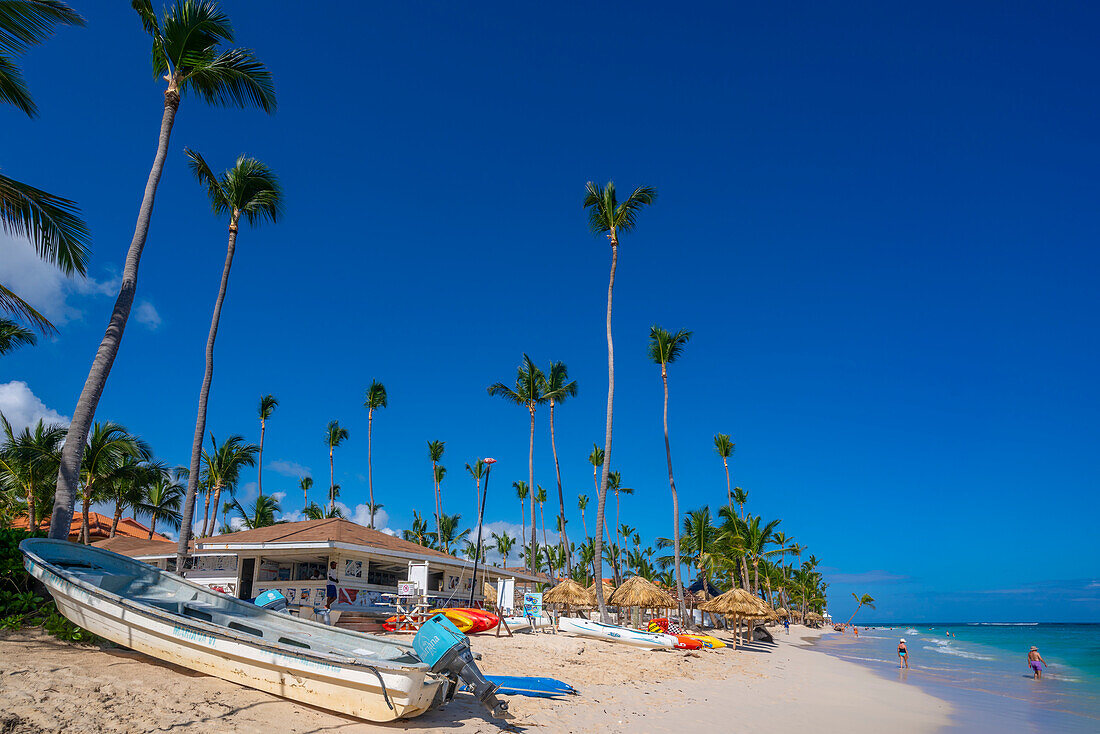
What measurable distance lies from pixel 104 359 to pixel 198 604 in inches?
184

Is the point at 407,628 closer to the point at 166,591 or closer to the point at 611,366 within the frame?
the point at 166,591

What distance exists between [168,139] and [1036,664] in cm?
→ 3507

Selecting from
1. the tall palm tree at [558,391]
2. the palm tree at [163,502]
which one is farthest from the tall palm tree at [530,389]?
the palm tree at [163,502]

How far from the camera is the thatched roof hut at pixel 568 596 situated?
2584 cm

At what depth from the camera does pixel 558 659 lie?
15.0 meters

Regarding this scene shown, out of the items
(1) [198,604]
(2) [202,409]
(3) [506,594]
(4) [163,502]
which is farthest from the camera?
(4) [163,502]

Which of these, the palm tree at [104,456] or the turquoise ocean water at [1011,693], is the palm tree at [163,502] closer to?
the palm tree at [104,456]

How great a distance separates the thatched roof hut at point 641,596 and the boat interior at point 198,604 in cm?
1771

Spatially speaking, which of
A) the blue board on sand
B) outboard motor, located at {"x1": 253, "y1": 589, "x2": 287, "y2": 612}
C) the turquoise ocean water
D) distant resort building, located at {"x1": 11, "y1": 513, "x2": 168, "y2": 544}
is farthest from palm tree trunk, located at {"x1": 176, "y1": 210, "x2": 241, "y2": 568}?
distant resort building, located at {"x1": 11, "y1": 513, "x2": 168, "y2": 544}

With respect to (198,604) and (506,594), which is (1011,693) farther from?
(198,604)

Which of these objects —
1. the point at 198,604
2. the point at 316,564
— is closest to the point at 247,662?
the point at 198,604

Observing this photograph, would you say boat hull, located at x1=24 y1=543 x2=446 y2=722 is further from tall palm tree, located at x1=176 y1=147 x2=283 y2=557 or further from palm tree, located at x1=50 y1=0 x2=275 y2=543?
tall palm tree, located at x1=176 y1=147 x2=283 y2=557

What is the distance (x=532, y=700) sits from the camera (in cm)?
1019

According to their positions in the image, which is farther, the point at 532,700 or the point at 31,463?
the point at 31,463
